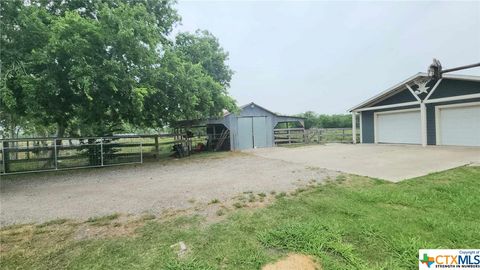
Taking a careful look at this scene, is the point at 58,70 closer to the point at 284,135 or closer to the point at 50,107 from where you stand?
the point at 50,107

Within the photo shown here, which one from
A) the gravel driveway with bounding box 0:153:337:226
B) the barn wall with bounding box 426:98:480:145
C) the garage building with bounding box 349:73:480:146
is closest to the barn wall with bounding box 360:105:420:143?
the garage building with bounding box 349:73:480:146

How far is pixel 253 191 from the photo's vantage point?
5148 mm

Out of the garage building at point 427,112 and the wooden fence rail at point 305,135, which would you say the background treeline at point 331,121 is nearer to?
the wooden fence rail at point 305,135

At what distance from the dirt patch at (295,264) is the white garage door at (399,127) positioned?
45.9ft

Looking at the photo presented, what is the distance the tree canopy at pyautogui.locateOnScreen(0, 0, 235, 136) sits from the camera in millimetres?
7145

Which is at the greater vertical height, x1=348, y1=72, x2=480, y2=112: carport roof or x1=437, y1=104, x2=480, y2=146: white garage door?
x1=348, y1=72, x2=480, y2=112: carport roof

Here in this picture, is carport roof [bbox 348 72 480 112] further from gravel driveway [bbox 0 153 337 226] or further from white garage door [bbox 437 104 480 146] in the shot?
gravel driveway [bbox 0 153 337 226]

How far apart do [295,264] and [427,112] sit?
1407cm

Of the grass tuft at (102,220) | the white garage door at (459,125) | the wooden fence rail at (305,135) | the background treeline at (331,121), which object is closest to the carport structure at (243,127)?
the wooden fence rail at (305,135)

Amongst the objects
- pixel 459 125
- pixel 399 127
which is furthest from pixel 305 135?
pixel 459 125

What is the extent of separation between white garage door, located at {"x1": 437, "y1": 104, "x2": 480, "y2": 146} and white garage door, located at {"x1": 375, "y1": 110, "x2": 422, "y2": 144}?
1095 millimetres

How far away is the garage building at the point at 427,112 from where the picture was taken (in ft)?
36.7

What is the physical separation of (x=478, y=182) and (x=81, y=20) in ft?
36.6

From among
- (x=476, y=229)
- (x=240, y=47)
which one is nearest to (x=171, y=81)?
(x=476, y=229)
